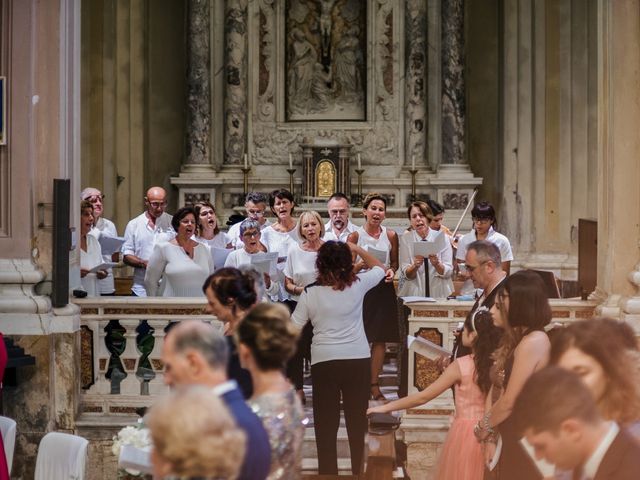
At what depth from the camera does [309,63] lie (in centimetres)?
1565

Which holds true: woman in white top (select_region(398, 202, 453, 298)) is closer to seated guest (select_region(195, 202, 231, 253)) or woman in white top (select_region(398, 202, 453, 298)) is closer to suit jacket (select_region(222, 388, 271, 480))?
seated guest (select_region(195, 202, 231, 253))

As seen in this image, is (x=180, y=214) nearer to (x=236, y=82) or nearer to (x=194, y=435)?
(x=194, y=435)

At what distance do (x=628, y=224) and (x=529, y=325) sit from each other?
303cm

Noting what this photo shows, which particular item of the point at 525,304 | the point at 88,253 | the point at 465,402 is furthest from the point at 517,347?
the point at 88,253

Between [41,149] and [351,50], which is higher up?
[351,50]

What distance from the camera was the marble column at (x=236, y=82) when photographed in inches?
599

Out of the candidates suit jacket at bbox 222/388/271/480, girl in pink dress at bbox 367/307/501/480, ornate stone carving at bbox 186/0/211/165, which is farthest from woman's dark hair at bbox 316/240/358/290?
ornate stone carving at bbox 186/0/211/165

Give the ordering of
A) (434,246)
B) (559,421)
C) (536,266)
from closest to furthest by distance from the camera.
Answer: (559,421) < (434,246) < (536,266)

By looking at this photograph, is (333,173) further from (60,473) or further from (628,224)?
(60,473)

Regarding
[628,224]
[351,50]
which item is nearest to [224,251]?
[628,224]

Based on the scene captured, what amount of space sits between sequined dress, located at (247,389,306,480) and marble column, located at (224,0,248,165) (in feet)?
37.7

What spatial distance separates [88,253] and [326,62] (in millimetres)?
6880

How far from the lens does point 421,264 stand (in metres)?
9.80

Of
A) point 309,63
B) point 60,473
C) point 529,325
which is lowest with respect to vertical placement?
point 60,473
